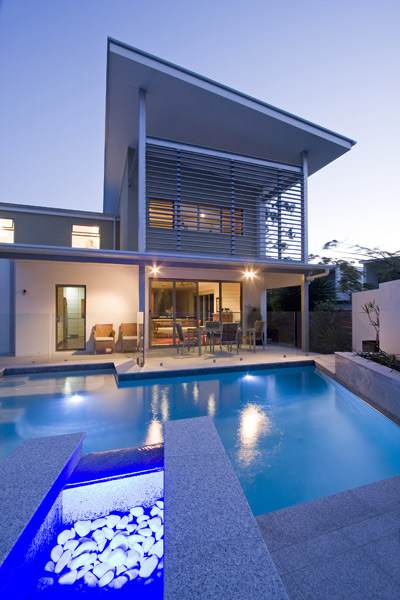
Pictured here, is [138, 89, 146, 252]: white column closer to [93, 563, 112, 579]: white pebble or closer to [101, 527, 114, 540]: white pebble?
[101, 527, 114, 540]: white pebble

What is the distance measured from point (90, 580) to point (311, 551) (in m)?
1.35

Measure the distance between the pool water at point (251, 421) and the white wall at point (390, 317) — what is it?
1.49m

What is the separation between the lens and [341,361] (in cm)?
701

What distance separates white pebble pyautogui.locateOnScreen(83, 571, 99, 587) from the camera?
1.87 m

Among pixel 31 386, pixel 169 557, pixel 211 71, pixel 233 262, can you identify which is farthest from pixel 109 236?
pixel 169 557

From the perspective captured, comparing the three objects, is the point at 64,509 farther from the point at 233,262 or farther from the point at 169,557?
the point at 233,262

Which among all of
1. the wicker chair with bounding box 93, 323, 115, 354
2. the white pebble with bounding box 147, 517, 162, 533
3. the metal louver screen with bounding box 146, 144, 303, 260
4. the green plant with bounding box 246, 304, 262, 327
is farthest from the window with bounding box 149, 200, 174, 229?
the white pebble with bounding box 147, 517, 162, 533

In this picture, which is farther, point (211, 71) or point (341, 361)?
point (211, 71)

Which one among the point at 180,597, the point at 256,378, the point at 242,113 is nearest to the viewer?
the point at 180,597

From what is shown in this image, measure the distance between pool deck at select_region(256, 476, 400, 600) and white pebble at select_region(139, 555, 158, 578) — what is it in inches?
28.9

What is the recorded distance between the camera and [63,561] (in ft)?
6.60

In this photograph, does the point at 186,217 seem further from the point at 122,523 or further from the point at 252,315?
the point at 122,523

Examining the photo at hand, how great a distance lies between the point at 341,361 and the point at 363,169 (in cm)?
1678

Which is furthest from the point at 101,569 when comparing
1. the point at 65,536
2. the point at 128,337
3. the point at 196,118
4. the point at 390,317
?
the point at 196,118
